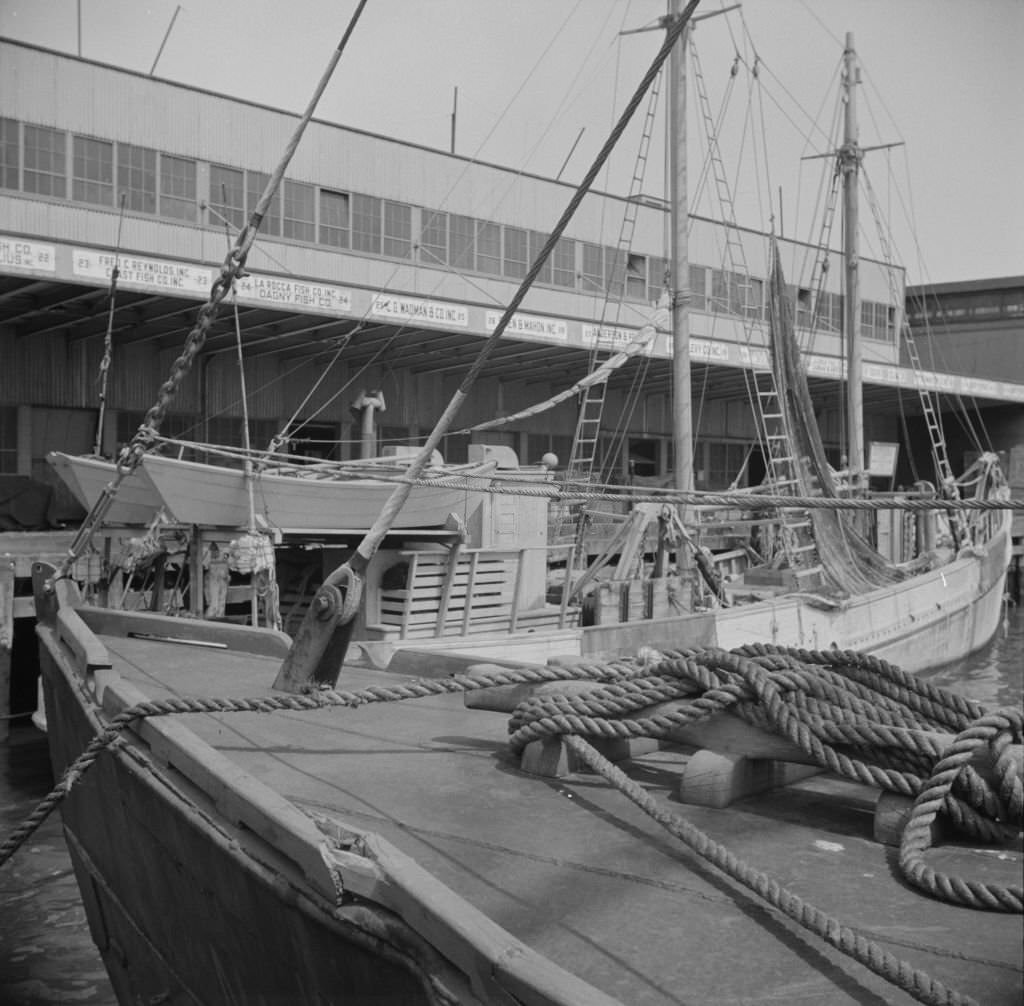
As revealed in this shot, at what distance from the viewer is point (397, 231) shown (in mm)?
24609

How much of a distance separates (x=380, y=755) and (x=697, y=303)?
28.7 meters

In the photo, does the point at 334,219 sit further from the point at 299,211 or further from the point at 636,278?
the point at 636,278

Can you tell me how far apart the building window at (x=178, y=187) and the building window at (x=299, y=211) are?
77.1 inches

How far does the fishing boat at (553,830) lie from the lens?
2.49 m

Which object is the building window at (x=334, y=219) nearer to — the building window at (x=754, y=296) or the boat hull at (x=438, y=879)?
the building window at (x=754, y=296)

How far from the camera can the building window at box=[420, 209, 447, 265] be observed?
2505 centimetres

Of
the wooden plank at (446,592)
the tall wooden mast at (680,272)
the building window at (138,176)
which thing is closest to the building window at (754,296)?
the tall wooden mast at (680,272)

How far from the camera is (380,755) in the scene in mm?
4316

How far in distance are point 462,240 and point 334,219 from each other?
357 cm

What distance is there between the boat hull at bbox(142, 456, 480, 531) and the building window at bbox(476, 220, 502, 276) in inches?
501

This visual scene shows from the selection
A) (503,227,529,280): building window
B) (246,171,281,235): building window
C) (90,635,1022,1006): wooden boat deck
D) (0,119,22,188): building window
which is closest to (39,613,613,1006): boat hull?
(90,635,1022,1006): wooden boat deck

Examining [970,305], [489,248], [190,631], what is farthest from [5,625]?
[970,305]

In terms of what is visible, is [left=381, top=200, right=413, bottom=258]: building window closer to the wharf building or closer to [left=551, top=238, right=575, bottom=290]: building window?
the wharf building

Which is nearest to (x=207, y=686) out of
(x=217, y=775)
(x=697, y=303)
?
(x=217, y=775)
